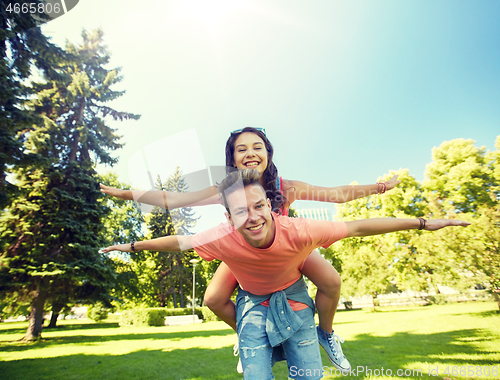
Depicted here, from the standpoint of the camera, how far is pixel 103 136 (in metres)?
16.5

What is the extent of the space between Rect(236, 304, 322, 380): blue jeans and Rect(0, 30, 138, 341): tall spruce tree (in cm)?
1207

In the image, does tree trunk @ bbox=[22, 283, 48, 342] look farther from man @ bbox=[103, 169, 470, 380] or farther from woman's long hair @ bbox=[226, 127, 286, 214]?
woman's long hair @ bbox=[226, 127, 286, 214]

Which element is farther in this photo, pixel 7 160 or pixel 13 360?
pixel 13 360

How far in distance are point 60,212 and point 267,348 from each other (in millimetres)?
14078

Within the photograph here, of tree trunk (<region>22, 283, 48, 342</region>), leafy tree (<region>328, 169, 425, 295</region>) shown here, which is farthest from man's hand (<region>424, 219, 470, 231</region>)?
leafy tree (<region>328, 169, 425, 295</region>)

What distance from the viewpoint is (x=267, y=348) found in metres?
2.66

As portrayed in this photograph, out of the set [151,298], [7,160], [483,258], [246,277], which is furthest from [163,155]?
[151,298]

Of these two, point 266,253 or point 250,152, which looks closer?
point 266,253

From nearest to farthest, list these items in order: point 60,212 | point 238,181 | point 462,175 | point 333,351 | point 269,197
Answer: point 238,181, point 269,197, point 333,351, point 60,212, point 462,175

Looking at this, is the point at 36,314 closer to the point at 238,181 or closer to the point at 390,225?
the point at 238,181

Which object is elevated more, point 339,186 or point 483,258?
point 339,186

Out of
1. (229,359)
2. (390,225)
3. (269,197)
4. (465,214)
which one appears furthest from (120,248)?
(465,214)

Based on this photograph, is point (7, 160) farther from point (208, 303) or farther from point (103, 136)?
point (103, 136)

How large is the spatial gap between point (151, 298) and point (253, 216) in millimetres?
37405
